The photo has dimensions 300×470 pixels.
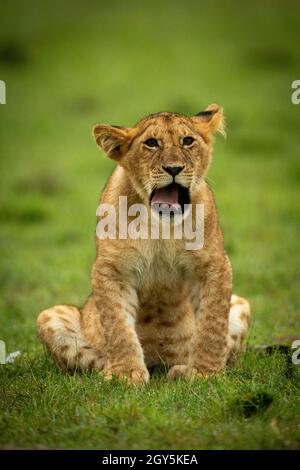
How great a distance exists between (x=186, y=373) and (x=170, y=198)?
1.05 m

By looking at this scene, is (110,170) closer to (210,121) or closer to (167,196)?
(210,121)

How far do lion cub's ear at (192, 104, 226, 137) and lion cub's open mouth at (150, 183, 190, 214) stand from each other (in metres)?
0.55

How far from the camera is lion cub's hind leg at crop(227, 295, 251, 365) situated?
5992 mm

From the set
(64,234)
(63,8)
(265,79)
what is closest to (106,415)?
(64,234)

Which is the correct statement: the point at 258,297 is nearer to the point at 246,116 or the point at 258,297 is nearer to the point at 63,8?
the point at 246,116

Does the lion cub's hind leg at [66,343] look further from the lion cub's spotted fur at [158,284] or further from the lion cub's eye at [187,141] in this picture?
the lion cub's eye at [187,141]

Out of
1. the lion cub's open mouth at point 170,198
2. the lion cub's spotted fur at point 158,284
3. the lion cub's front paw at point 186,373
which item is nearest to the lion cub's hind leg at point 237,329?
the lion cub's spotted fur at point 158,284

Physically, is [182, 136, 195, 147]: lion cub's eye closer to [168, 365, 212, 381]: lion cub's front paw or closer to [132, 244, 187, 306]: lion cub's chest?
[132, 244, 187, 306]: lion cub's chest

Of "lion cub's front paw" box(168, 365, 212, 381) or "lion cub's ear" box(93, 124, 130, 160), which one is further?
"lion cub's ear" box(93, 124, 130, 160)

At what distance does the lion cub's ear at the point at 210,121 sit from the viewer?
19.6ft

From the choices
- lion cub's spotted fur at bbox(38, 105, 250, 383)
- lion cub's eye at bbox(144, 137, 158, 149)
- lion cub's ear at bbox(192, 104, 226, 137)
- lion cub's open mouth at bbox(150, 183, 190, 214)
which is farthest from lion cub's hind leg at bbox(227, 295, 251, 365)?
lion cub's eye at bbox(144, 137, 158, 149)

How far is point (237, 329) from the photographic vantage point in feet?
19.9

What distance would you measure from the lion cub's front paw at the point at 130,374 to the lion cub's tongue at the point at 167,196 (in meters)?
0.99
